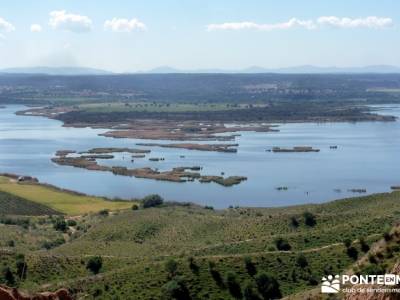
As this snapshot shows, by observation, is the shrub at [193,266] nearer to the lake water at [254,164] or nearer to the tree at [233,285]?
the tree at [233,285]

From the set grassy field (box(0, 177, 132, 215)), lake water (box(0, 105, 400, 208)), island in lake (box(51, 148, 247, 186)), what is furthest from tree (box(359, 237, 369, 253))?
island in lake (box(51, 148, 247, 186))

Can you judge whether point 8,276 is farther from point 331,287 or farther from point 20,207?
point 20,207

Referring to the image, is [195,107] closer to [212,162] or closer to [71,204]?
[212,162]

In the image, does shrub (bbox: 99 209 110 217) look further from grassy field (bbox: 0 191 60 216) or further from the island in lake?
the island in lake

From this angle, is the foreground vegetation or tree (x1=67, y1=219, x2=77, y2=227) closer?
the foreground vegetation

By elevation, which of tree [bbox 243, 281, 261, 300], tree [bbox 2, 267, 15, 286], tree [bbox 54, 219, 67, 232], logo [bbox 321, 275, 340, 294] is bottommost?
tree [bbox 54, 219, 67, 232]

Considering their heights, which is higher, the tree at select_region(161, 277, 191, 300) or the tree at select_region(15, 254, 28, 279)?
the tree at select_region(161, 277, 191, 300)

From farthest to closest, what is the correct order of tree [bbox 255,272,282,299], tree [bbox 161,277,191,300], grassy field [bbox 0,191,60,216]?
grassy field [bbox 0,191,60,216], tree [bbox 255,272,282,299], tree [bbox 161,277,191,300]
